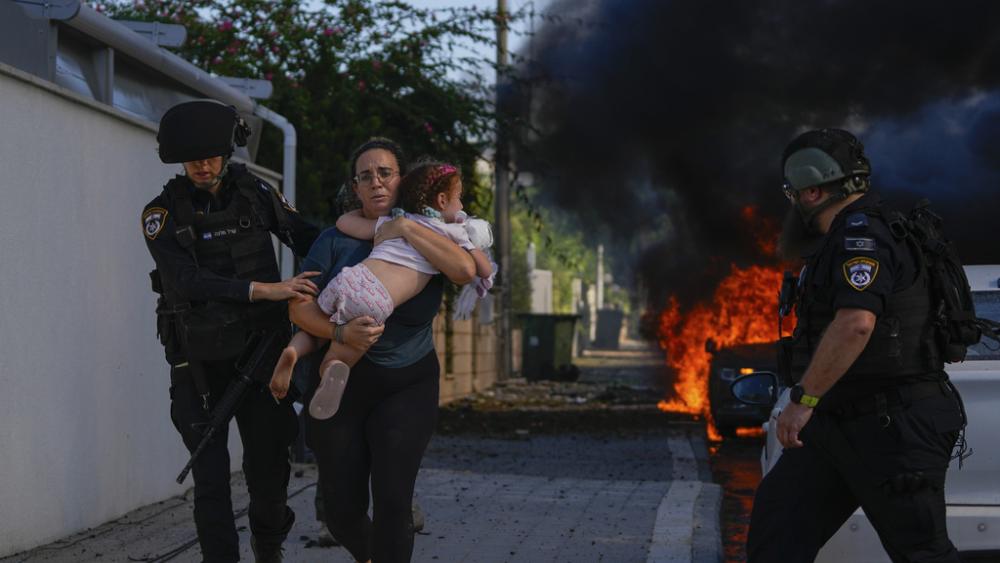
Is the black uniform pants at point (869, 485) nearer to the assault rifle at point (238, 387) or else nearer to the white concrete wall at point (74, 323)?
the assault rifle at point (238, 387)

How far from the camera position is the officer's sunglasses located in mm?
4801

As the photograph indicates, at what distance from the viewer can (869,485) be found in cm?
394

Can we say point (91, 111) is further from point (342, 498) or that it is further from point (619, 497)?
point (619, 497)

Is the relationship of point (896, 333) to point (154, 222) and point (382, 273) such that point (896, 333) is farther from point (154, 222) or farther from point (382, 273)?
point (154, 222)

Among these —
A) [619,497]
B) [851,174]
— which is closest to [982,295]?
[851,174]

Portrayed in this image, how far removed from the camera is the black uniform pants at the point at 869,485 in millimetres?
3877

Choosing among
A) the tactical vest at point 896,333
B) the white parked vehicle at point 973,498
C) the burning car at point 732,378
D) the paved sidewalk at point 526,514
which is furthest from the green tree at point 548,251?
the tactical vest at point 896,333

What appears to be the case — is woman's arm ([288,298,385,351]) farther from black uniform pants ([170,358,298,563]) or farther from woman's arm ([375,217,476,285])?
black uniform pants ([170,358,298,563])

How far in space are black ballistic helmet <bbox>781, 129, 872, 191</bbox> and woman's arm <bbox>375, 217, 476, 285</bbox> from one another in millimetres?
1113

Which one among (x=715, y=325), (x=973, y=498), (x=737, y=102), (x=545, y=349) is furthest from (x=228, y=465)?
(x=545, y=349)

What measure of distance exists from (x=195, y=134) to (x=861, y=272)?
2.39m

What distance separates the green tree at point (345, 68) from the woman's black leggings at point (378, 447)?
9.20 metres

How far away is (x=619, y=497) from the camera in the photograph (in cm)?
898

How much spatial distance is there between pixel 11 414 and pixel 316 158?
25.4 ft
